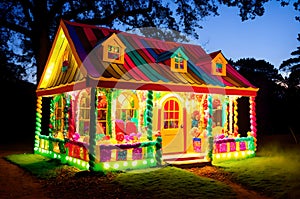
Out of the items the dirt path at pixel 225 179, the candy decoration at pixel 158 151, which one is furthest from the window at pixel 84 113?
the dirt path at pixel 225 179

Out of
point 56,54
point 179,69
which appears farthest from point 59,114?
point 179,69

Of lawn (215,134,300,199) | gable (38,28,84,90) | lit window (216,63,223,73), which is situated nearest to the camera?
lawn (215,134,300,199)

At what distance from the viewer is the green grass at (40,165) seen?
428 inches

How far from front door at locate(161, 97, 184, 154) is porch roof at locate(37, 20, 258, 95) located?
170cm

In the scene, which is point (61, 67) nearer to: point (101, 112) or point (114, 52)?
point (101, 112)

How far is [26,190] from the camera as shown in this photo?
29.1 ft

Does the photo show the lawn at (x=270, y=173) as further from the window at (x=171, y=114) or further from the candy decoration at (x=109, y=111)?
the candy decoration at (x=109, y=111)

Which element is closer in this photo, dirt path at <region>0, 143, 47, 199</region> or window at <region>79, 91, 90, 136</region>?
dirt path at <region>0, 143, 47, 199</region>

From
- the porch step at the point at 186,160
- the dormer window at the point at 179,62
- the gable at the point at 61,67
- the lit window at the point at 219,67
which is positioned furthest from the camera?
the lit window at the point at 219,67

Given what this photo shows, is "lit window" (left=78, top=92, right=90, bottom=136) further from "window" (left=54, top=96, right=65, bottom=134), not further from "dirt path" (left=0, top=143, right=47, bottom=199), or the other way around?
"dirt path" (left=0, top=143, right=47, bottom=199)

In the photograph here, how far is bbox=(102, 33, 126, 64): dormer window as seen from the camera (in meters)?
11.6

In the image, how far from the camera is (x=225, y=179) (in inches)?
407

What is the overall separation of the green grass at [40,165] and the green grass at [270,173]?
232 inches

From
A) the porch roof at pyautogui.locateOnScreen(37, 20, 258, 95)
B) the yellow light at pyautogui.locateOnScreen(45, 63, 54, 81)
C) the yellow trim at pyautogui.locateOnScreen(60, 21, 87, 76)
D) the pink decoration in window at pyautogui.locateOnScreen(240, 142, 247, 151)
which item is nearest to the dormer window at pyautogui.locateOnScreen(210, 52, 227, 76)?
the porch roof at pyautogui.locateOnScreen(37, 20, 258, 95)
